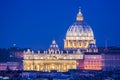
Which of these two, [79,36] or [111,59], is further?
[79,36]

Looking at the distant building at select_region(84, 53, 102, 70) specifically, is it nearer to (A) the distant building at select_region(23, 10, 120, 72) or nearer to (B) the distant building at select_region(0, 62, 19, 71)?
(A) the distant building at select_region(23, 10, 120, 72)

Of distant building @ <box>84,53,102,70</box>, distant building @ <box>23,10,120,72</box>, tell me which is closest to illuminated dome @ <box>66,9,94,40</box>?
distant building @ <box>23,10,120,72</box>

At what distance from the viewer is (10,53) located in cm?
18150

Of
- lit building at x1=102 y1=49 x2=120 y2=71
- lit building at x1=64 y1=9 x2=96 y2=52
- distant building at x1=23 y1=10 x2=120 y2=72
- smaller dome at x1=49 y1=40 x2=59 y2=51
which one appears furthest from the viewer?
lit building at x1=64 y1=9 x2=96 y2=52

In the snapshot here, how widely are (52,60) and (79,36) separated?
648 inches

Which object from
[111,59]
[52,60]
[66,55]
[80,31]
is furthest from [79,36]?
[111,59]

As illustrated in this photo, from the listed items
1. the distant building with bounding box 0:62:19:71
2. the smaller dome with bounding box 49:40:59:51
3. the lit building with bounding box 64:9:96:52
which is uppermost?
the lit building with bounding box 64:9:96:52

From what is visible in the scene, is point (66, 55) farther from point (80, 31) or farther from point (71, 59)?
point (80, 31)

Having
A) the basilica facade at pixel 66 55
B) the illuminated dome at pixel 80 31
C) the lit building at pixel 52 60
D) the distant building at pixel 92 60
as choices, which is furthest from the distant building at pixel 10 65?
the illuminated dome at pixel 80 31

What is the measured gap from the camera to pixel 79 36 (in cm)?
19300

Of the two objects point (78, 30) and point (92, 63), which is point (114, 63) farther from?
point (78, 30)

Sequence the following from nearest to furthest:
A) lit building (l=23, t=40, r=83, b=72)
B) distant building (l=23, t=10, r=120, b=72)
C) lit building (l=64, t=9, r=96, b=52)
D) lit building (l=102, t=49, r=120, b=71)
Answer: lit building (l=102, t=49, r=120, b=71), distant building (l=23, t=10, r=120, b=72), lit building (l=23, t=40, r=83, b=72), lit building (l=64, t=9, r=96, b=52)

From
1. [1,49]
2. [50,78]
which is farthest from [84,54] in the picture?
[50,78]

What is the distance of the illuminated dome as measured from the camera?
193 m
